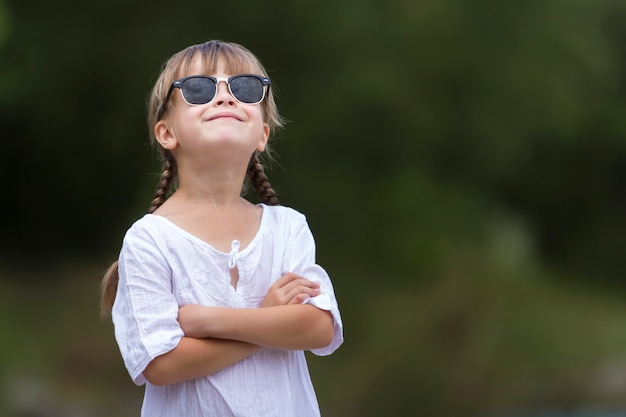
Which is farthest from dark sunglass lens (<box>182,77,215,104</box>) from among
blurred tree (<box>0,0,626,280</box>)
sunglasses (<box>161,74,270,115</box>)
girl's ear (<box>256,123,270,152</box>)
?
blurred tree (<box>0,0,626,280</box>)

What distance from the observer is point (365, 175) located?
761 centimetres

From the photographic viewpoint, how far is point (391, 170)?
7.73 meters

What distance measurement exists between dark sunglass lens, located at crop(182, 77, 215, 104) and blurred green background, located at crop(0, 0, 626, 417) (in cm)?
485

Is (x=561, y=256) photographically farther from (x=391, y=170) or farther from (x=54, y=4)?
(x=54, y=4)

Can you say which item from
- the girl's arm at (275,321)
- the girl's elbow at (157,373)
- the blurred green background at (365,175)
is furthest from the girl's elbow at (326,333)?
the blurred green background at (365,175)

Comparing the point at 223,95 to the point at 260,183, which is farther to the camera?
the point at 260,183

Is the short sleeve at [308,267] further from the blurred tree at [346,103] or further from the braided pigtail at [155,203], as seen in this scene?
the blurred tree at [346,103]

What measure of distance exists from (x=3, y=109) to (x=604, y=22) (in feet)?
14.5

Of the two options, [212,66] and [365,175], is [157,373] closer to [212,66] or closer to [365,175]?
[212,66]

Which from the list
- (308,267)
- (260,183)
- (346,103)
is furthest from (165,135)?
(346,103)

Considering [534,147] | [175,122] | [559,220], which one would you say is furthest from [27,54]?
[175,122]

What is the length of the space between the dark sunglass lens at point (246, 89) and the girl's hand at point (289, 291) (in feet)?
1.06

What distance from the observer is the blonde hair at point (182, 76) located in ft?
6.42

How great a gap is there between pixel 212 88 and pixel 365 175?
571cm
